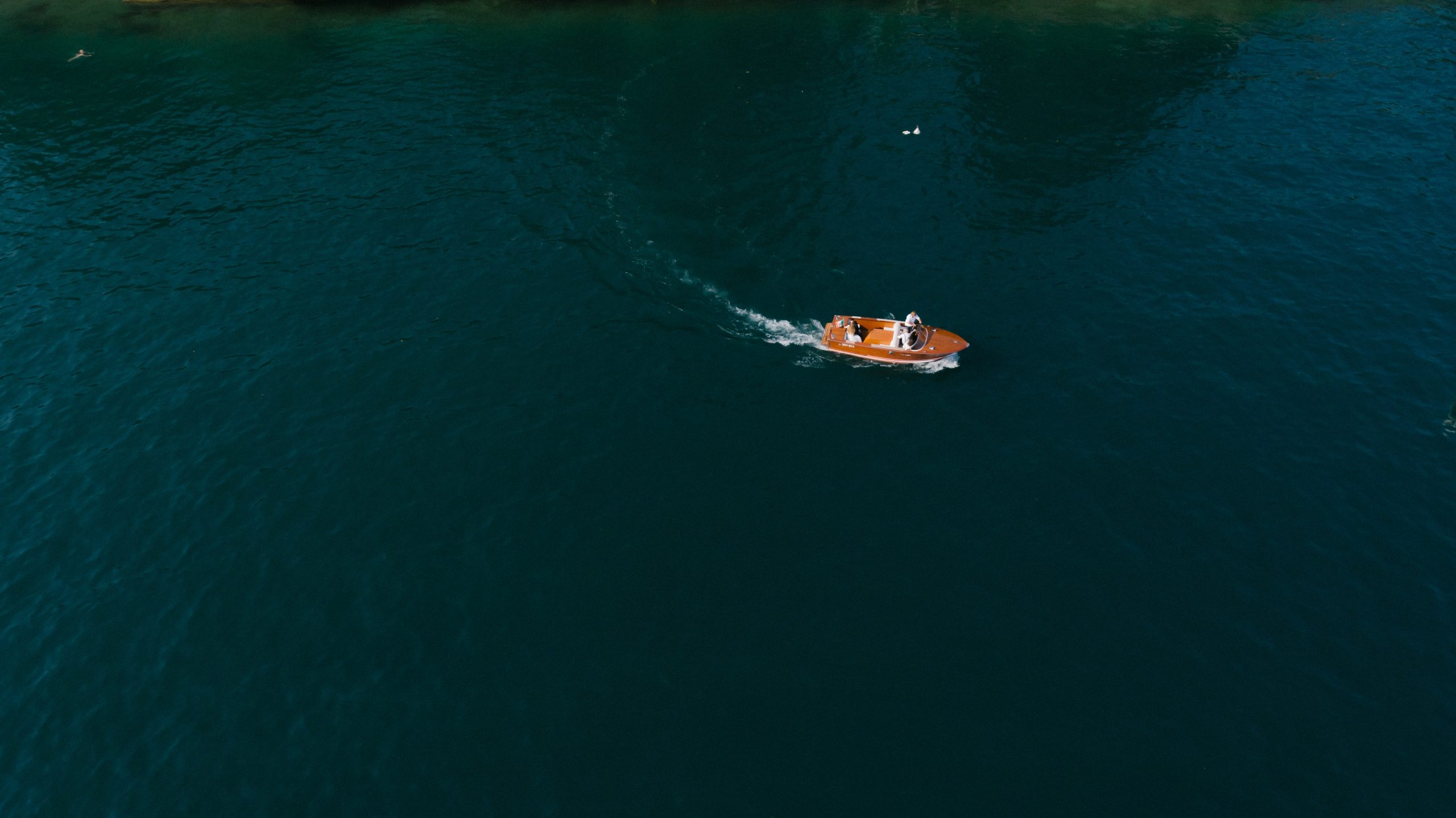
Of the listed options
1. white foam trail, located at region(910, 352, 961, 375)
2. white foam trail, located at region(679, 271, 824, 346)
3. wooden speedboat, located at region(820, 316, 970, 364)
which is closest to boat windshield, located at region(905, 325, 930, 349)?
wooden speedboat, located at region(820, 316, 970, 364)

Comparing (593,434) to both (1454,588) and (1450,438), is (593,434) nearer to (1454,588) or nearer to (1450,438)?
(1454,588)

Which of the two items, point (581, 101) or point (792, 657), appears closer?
point (792, 657)

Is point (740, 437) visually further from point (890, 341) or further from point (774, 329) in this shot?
point (890, 341)

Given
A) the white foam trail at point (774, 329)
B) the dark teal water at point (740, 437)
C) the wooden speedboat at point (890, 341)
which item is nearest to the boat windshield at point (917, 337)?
the wooden speedboat at point (890, 341)

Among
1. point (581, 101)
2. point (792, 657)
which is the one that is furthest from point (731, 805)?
point (581, 101)

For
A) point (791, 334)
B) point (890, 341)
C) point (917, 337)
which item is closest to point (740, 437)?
point (791, 334)
